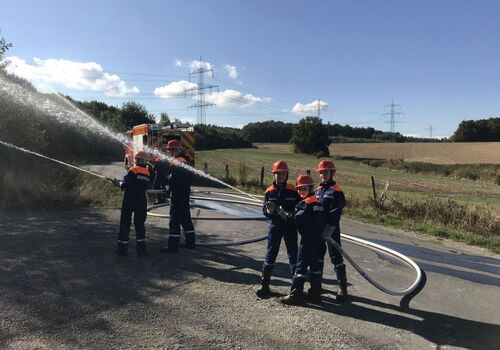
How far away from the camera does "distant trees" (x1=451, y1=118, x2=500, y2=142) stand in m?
96.8

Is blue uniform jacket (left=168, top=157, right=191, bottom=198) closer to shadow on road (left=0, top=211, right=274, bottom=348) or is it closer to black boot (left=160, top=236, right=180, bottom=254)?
black boot (left=160, top=236, right=180, bottom=254)

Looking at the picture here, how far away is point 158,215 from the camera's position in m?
11.8

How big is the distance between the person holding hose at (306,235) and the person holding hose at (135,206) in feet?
9.65

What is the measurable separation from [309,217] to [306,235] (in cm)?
24

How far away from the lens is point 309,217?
582 centimetres

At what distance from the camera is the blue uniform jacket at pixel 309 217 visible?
5789mm

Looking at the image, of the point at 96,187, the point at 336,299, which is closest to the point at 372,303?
the point at 336,299

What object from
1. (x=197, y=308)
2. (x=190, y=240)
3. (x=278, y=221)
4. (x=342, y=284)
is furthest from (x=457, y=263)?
(x=197, y=308)

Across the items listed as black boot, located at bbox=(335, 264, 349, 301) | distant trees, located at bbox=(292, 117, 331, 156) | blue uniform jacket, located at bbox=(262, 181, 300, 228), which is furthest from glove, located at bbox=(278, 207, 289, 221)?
distant trees, located at bbox=(292, 117, 331, 156)

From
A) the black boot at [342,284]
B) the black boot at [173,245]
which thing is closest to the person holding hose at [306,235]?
the black boot at [342,284]

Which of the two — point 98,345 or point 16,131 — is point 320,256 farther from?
point 16,131

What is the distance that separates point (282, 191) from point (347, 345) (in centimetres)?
224

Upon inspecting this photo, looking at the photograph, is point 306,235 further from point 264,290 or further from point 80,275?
point 80,275

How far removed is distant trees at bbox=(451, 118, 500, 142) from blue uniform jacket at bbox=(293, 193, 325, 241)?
103 metres
